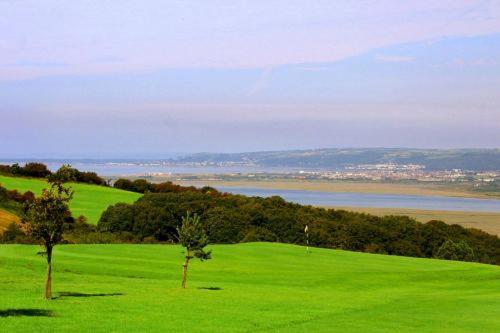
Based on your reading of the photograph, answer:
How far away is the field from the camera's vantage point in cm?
10494

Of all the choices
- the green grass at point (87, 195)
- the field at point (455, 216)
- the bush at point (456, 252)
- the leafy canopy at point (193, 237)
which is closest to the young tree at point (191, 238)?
the leafy canopy at point (193, 237)

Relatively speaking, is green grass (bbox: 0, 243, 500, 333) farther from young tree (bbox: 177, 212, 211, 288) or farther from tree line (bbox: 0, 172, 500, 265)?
tree line (bbox: 0, 172, 500, 265)

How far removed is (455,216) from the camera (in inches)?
4633

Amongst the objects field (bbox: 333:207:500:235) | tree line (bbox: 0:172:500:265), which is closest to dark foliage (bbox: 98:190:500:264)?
tree line (bbox: 0:172:500:265)

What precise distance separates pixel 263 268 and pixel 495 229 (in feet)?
216

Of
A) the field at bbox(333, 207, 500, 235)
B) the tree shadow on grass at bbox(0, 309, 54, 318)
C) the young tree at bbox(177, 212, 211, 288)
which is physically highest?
the young tree at bbox(177, 212, 211, 288)

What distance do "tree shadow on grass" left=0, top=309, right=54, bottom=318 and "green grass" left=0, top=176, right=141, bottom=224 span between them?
5980 centimetres

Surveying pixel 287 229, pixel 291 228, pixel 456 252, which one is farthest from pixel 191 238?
pixel 291 228

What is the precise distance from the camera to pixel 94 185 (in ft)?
365

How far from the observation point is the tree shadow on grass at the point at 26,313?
2233 centimetres

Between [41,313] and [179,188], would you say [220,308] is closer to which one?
[41,313]

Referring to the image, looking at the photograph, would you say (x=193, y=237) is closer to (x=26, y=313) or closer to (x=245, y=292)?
(x=245, y=292)

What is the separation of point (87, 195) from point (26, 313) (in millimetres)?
78530

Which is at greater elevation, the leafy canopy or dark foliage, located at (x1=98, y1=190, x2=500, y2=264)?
the leafy canopy
